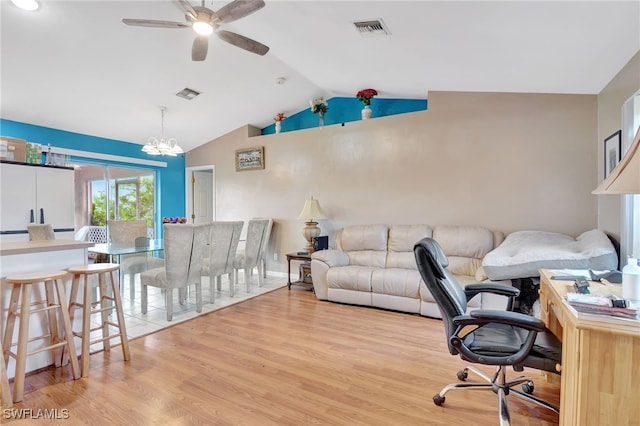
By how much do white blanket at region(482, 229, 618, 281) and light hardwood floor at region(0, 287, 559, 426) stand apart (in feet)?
2.76

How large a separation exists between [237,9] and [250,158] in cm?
359

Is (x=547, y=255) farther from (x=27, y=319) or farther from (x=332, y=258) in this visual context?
(x=27, y=319)

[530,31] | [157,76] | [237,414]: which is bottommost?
[237,414]

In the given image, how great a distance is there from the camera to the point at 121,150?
5.71 m

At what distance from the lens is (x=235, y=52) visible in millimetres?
3762

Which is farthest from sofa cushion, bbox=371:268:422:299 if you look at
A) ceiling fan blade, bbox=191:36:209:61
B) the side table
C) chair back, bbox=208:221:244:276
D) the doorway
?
the doorway

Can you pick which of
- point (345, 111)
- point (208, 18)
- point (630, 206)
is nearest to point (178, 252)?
point (208, 18)

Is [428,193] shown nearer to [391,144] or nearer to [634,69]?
[391,144]

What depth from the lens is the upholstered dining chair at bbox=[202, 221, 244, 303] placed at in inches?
148

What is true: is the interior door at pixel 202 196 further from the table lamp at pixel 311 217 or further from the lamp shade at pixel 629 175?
the lamp shade at pixel 629 175

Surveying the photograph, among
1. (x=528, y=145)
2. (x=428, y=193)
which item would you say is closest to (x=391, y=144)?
(x=428, y=193)

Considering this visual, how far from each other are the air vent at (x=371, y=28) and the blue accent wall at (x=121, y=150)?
4902 millimetres

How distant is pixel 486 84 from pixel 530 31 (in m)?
1.35

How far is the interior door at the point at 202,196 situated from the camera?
6859 mm
